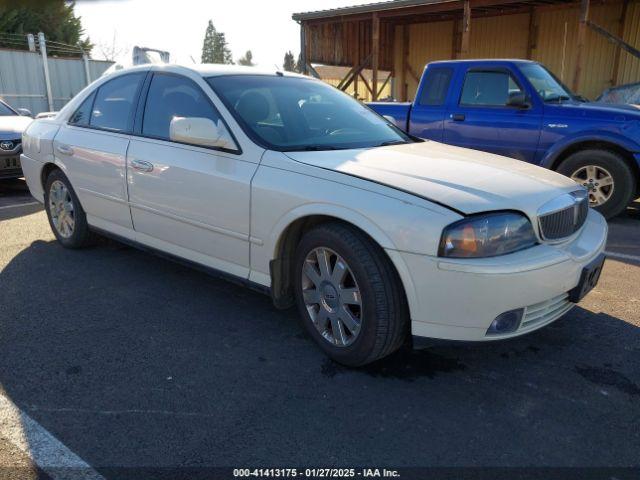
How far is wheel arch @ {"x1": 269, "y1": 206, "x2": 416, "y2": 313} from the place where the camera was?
8.37 feet

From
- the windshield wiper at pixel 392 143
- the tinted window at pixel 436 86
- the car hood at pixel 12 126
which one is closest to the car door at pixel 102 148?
the windshield wiper at pixel 392 143

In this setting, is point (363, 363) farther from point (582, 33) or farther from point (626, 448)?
point (582, 33)

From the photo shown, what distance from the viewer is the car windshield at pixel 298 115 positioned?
335cm

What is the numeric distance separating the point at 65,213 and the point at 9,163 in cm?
350

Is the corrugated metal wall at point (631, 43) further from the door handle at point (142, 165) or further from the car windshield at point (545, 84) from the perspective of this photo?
the door handle at point (142, 165)

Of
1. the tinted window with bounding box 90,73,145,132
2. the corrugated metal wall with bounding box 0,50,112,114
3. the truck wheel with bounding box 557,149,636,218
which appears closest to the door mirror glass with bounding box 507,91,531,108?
the truck wheel with bounding box 557,149,636,218

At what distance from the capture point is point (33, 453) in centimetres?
222

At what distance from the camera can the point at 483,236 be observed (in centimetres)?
246

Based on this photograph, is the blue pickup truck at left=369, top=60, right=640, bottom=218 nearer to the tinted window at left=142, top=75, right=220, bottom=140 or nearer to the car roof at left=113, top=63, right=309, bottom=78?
the car roof at left=113, top=63, right=309, bottom=78

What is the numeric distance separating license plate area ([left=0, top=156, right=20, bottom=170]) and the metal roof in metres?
9.56

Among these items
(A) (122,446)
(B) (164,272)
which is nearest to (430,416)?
(A) (122,446)

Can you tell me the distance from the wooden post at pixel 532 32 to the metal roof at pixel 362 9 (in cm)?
405

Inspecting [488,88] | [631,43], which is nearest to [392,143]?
[488,88]

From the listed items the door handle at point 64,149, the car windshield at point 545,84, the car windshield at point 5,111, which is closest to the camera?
the door handle at point 64,149
